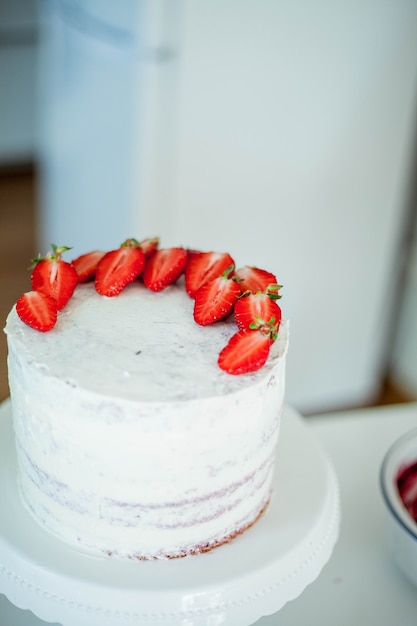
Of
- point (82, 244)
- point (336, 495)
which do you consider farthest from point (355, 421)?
point (82, 244)

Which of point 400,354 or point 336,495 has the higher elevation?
point 336,495

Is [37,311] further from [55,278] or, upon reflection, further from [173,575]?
[173,575]

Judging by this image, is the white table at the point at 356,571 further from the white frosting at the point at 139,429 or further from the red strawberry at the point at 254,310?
the red strawberry at the point at 254,310

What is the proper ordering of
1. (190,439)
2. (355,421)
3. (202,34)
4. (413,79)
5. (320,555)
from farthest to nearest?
(413,79)
(202,34)
(355,421)
(320,555)
(190,439)

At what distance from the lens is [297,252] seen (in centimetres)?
276

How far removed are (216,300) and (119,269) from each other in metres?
0.17

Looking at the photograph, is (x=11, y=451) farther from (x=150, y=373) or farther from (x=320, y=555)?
(x=320, y=555)

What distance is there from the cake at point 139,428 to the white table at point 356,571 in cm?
18

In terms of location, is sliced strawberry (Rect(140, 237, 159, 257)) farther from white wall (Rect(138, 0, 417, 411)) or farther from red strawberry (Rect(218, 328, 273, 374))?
white wall (Rect(138, 0, 417, 411))

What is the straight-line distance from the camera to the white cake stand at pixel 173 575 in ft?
3.22

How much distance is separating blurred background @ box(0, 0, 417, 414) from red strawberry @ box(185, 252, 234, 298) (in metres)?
1.35

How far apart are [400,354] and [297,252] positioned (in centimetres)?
75

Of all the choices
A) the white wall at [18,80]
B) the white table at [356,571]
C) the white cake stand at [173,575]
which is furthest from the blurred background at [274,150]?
the white cake stand at [173,575]

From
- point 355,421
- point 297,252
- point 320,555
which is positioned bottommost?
point 297,252
